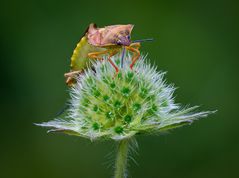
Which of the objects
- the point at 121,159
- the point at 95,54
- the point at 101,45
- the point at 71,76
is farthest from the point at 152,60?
the point at 121,159

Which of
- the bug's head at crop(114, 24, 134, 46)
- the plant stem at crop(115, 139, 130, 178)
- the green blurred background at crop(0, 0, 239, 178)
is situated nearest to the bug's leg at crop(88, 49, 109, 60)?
the bug's head at crop(114, 24, 134, 46)

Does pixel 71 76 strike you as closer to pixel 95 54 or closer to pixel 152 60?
pixel 95 54

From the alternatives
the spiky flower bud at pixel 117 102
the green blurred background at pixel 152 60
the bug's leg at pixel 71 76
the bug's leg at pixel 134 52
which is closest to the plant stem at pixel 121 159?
the spiky flower bud at pixel 117 102

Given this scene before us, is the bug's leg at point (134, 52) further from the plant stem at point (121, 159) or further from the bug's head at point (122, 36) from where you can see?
the plant stem at point (121, 159)

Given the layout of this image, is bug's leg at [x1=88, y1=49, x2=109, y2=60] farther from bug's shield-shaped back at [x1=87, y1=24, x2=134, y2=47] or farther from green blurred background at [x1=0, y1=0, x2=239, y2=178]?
green blurred background at [x1=0, y1=0, x2=239, y2=178]

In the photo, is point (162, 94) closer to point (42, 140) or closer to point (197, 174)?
point (197, 174)

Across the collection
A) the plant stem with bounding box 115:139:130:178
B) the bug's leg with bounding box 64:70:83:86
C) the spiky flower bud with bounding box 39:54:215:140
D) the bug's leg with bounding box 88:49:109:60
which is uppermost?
the bug's leg with bounding box 88:49:109:60
